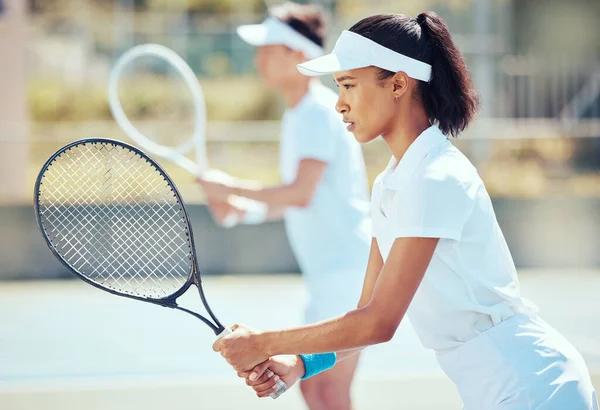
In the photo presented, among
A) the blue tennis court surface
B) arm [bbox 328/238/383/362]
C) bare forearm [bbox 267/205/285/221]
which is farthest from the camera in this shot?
the blue tennis court surface

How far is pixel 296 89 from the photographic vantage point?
418cm

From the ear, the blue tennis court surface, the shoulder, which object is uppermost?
the ear

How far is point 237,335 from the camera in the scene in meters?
2.46

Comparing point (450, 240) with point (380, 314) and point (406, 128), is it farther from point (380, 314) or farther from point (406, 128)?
point (406, 128)

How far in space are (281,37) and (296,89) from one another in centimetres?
22

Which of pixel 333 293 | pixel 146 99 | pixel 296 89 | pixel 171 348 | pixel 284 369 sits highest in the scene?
pixel 296 89

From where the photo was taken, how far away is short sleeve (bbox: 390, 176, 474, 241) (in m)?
2.29

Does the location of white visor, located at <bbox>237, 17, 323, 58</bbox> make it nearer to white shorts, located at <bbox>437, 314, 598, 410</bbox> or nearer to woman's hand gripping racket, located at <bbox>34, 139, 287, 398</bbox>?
woman's hand gripping racket, located at <bbox>34, 139, 287, 398</bbox>

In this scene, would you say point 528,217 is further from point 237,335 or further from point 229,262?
point 237,335

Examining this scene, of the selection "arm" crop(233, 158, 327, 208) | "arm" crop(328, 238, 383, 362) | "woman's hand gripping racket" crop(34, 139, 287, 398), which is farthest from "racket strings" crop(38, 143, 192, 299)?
"arm" crop(328, 238, 383, 362)

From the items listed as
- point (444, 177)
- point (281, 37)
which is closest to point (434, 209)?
point (444, 177)

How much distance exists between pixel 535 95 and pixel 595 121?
2.19 ft

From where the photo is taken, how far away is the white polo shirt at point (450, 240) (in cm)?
231

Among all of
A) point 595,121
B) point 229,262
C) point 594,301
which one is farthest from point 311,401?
point 595,121
